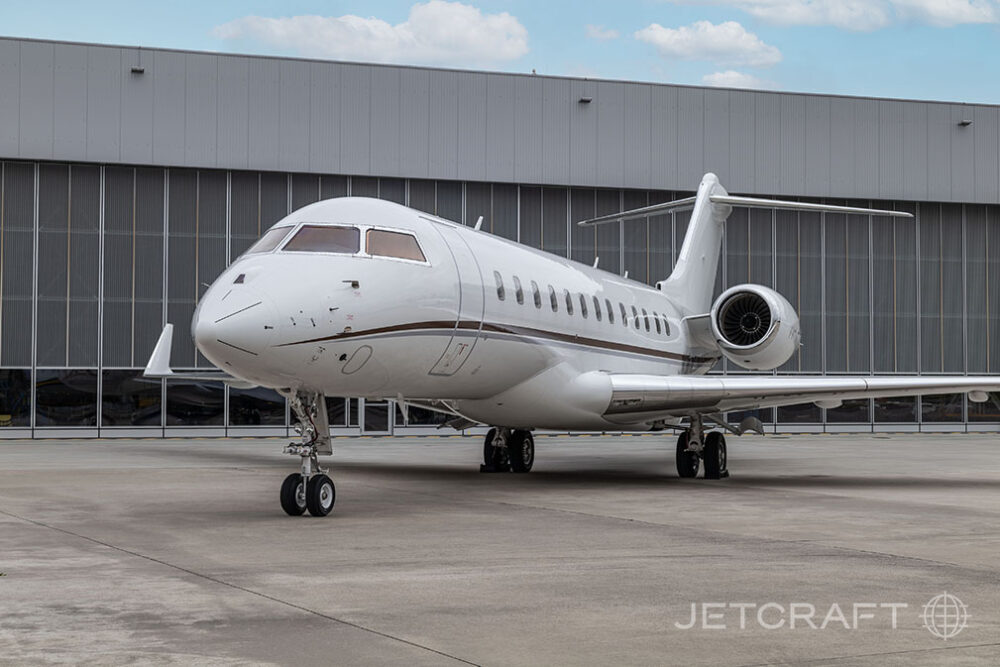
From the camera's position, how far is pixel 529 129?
3453 cm

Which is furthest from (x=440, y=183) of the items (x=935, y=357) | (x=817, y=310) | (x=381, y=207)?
(x=381, y=207)

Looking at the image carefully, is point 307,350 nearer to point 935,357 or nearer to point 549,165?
point 549,165

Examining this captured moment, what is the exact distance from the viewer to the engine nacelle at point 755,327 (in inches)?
711

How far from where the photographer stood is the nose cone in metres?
10.7

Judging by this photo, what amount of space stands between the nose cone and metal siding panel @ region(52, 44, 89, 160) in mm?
22472

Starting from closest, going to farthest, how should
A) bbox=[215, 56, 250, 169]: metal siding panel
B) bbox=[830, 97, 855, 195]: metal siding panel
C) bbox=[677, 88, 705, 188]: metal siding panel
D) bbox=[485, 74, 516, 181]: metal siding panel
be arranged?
bbox=[215, 56, 250, 169]: metal siding panel < bbox=[485, 74, 516, 181]: metal siding panel < bbox=[677, 88, 705, 188]: metal siding panel < bbox=[830, 97, 855, 195]: metal siding panel

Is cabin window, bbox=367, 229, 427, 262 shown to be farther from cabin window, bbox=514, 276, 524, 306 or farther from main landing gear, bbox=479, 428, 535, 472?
main landing gear, bbox=479, 428, 535, 472

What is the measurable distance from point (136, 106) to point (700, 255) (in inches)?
663

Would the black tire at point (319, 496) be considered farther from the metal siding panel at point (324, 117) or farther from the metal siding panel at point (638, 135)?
the metal siding panel at point (638, 135)

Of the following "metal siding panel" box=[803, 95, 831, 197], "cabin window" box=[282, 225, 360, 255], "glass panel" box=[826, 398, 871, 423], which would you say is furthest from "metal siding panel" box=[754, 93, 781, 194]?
"cabin window" box=[282, 225, 360, 255]

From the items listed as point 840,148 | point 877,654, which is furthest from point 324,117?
point 877,654

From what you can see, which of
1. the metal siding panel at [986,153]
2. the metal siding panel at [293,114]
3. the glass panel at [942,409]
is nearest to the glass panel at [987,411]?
the glass panel at [942,409]

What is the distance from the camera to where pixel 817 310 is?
3753 cm

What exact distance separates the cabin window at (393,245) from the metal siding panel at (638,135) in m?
23.2
